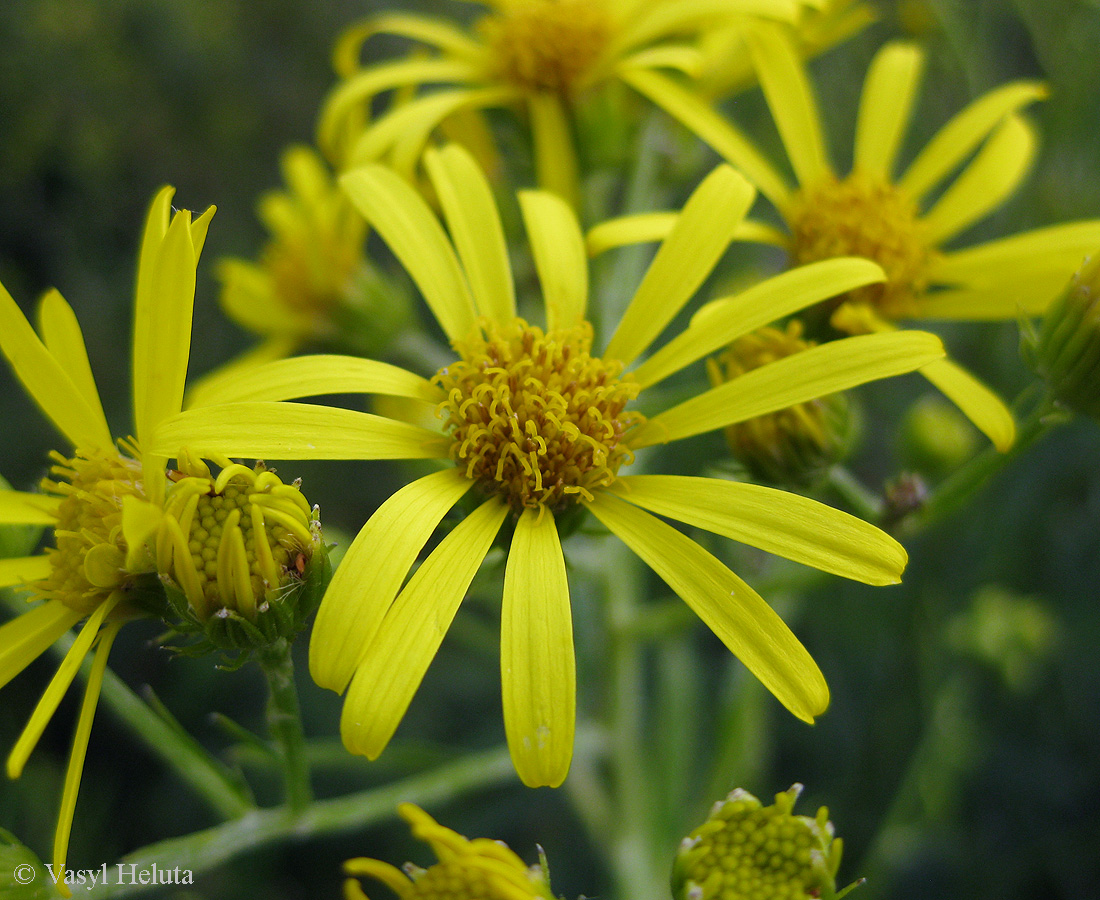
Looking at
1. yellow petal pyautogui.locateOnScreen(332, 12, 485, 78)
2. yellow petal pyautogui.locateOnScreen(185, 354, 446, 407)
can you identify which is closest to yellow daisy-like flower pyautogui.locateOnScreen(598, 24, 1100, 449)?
yellow petal pyautogui.locateOnScreen(185, 354, 446, 407)

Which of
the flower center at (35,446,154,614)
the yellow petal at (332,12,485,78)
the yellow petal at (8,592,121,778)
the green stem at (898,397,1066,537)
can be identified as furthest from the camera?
the yellow petal at (332,12,485,78)

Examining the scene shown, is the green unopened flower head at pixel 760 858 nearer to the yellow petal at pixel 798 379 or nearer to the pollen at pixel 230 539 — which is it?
the yellow petal at pixel 798 379

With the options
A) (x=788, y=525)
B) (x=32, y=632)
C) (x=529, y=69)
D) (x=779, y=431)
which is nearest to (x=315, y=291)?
(x=529, y=69)

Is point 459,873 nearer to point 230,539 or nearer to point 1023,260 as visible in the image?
point 230,539

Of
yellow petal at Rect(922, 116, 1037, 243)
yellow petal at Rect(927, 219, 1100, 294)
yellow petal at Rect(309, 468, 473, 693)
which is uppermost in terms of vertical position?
yellow petal at Rect(922, 116, 1037, 243)

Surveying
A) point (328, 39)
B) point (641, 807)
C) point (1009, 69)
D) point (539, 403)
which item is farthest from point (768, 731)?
point (328, 39)

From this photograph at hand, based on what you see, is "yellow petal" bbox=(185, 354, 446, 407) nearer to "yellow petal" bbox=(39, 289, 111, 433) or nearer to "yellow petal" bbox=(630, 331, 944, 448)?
"yellow petal" bbox=(39, 289, 111, 433)

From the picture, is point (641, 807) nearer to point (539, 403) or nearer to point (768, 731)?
point (768, 731)
